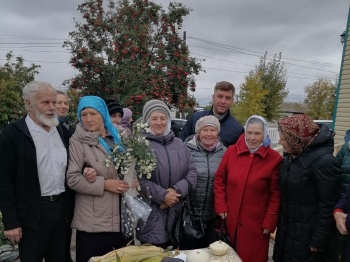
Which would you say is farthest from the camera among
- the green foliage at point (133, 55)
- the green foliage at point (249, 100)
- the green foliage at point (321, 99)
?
the green foliage at point (321, 99)

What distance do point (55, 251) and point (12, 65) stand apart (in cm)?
1459

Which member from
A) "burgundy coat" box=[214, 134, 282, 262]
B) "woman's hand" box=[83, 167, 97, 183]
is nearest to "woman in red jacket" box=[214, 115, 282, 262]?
"burgundy coat" box=[214, 134, 282, 262]

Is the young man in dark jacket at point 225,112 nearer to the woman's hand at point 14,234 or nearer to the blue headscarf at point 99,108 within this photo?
the blue headscarf at point 99,108

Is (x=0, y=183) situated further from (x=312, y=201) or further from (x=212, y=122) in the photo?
(x=312, y=201)

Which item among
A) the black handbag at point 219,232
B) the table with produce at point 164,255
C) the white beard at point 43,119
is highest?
the white beard at point 43,119

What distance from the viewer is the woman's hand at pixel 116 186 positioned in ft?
8.51

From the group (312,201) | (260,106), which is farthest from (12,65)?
(312,201)

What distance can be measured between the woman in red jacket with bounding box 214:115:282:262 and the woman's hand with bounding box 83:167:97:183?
120 cm

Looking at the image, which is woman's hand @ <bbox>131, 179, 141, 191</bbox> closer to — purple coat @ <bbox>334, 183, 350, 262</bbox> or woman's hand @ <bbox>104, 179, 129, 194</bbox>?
woman's hand @ <bbox>104, 179, 129, 194</bbox>

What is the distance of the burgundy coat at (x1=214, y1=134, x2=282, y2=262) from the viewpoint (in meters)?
2.93

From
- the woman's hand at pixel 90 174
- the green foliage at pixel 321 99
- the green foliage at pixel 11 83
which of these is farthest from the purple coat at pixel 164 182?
the green foliage at pixel 321 99

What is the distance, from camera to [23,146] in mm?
2498

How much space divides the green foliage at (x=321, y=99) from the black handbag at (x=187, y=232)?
2703cm

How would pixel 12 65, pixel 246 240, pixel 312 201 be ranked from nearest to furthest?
pixel 312 201 → pixel 246 240 → pixel 12 65
